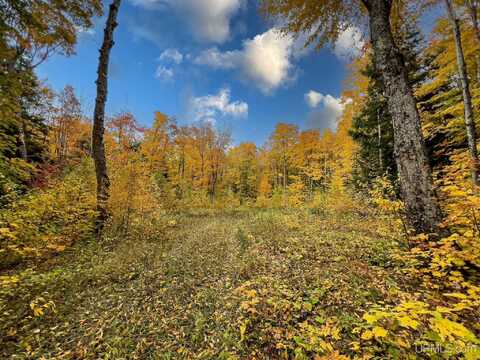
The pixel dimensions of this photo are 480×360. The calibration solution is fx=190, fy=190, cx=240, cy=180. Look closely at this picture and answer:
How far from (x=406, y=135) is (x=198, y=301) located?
4.33 m

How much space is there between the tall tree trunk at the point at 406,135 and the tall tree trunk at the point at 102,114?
734 cm

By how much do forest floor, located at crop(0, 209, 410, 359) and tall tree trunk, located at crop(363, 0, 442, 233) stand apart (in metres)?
1.06

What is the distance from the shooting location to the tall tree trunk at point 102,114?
5.95 meters

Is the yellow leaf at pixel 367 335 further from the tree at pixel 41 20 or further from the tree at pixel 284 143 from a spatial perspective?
the tree at pixel 284 143

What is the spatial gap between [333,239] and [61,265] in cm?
658

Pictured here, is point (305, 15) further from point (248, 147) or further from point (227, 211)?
point (248, 147)

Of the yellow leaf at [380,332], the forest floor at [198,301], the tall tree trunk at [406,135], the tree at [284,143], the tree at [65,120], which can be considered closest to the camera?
the yellow leaf at [380,332]

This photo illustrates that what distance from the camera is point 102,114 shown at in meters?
6.14

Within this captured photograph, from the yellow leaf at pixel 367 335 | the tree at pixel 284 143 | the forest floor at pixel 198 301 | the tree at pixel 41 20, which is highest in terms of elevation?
the tree at pixel 284 143

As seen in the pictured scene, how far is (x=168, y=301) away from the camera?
10.1ft

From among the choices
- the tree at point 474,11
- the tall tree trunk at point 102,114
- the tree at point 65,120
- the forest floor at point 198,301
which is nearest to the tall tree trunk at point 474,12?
the tree at point 474,11

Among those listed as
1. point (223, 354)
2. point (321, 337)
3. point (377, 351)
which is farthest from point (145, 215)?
point (377, 351)

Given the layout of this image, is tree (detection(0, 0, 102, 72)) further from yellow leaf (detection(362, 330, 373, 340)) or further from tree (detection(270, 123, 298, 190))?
tree (detection(270, 123, 298, 190))

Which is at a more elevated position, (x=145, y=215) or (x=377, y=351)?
(x=145, y=215)
